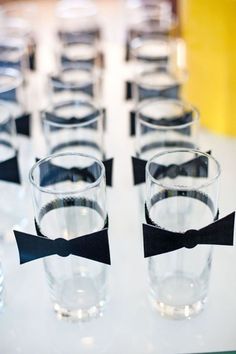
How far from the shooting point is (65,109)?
2.72ft

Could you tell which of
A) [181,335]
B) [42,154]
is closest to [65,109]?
[42,154]

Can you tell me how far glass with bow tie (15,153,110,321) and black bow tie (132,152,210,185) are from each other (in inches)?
2.7

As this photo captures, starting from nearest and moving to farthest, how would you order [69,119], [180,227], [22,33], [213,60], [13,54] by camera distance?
[180,227] → [69,119] → [213,60] → [13,54] → [22,33]

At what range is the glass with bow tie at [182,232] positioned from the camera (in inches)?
22.4

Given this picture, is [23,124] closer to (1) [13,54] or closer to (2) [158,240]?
(1) [13,54]

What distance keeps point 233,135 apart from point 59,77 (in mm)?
276

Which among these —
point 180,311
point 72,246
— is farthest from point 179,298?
point 72,246

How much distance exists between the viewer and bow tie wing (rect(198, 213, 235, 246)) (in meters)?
0.56

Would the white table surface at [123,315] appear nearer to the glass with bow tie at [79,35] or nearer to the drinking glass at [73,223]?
the drinking glass at [73,223]

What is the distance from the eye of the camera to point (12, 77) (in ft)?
3.02

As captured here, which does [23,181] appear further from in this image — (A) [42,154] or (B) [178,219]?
(B) [178,219]

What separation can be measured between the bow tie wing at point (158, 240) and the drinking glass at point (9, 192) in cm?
22

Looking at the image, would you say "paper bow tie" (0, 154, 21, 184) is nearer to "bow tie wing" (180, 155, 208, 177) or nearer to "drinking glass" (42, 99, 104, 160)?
"drinking glass" (42, 99, 104, 160)

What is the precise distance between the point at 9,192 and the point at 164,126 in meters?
0.22
